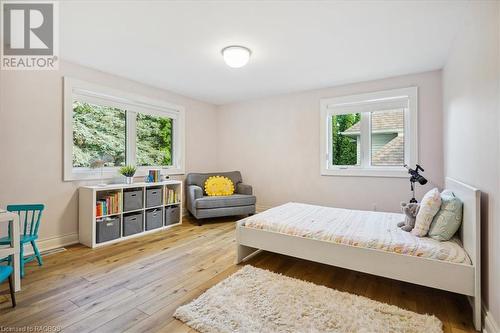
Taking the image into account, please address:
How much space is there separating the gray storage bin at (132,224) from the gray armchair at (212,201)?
2.89ft

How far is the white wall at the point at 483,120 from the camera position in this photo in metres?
1.43

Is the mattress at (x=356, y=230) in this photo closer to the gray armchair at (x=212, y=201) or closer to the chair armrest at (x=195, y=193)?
the gray armchair at (x=212, y=201)

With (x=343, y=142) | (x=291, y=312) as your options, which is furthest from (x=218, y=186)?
(x=291, y=312)

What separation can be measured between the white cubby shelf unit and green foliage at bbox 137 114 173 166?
0.62m

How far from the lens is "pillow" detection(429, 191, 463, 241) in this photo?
1918mm

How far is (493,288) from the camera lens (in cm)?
146

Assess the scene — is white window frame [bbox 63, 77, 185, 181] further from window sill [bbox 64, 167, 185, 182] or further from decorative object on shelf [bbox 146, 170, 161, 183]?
decorative object on shelf [bbox 146, 170, 161, 183]

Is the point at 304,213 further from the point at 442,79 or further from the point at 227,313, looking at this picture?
the point at 442,79

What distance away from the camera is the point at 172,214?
3.99m

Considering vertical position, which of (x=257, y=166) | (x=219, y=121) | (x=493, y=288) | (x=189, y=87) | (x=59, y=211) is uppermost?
(x=189, y=87)

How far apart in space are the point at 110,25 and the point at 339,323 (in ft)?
10.2

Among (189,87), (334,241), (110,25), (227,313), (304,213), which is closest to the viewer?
(227,313)

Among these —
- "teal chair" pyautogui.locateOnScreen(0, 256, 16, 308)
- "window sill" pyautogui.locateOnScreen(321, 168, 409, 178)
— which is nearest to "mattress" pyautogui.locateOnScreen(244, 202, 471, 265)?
"window sill" pyautogui.locateOnScreen(321, 168, 409, 178)

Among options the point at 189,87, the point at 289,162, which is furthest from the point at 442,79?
the point at 189,87
